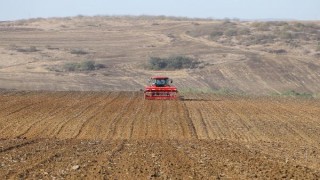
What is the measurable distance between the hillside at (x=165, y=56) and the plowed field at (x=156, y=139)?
22759mm

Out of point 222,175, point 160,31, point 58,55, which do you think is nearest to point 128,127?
point 222,175

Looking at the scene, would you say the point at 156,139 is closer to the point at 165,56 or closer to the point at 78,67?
the point at 78,67

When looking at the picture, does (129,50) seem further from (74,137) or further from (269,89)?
(74,137)

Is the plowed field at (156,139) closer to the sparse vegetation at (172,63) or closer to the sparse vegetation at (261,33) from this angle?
the sparse vegetation at (172,63)

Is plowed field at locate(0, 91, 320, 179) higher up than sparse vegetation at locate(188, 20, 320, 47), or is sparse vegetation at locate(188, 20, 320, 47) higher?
plowed field at locate(0, 91, 320, 179)

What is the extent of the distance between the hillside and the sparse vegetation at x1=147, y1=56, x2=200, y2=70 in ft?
3.71

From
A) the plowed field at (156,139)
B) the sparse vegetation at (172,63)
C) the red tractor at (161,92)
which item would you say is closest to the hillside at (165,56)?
the sparse vegetation at (172,63)

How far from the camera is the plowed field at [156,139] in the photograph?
50.8 ft

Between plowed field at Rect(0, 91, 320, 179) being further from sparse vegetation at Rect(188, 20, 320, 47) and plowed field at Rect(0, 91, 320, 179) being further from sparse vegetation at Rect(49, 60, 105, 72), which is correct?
sparse vegetation at Rect(188, 20, 320, 47)

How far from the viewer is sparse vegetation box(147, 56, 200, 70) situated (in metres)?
74.3

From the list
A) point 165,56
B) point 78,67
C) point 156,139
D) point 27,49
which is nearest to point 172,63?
point 165,56

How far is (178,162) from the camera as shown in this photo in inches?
658

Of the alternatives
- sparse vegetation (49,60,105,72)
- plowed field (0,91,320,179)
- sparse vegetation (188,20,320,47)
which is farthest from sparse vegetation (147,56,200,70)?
plowed field (0,91,320,179)

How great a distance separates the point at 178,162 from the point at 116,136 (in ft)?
24.8
